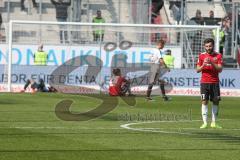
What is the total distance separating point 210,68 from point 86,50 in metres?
19.1

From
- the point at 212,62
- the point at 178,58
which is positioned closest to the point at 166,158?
the point at 212,62

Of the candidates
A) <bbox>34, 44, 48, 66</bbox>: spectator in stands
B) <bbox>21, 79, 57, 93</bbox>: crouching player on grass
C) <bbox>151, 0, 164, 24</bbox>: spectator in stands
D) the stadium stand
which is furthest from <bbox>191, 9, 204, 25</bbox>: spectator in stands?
<bbox>21, 79, 57, 93</bbox>: crouching player on grass

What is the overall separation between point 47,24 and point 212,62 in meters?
19.1

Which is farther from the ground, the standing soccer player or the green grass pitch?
the standing soccer player

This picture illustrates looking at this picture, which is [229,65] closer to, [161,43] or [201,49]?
[201,49]

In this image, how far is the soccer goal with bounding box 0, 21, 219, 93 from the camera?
34.5m

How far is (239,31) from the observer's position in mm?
41094

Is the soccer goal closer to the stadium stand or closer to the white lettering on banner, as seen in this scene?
the white lettering on banner

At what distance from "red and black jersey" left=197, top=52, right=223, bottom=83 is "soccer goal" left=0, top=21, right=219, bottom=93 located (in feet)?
54.2

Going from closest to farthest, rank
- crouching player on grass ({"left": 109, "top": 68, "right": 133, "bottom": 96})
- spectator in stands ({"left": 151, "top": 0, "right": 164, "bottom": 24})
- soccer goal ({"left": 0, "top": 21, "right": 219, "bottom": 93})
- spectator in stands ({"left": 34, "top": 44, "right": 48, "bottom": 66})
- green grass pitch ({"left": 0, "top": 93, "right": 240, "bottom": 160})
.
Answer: green grass pitch ({"left": 0, "top": 93, "right": 240, "bottom": 160})
crouching player on grass ({"left": 109, "top": 68, "right": 133, "bottom": 96})
soccer goal ({"left": 0, "top": 21, "right": 219, "bottom": 93})
spectator in stands ({"left": 34, "top": 44, "right": 48, "bottom": 66})
spectator in stands ({"left": 151, "top": 0, "right": 164, "bottom": 24})

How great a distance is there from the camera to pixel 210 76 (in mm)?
17828

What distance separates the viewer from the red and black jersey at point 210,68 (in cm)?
1759

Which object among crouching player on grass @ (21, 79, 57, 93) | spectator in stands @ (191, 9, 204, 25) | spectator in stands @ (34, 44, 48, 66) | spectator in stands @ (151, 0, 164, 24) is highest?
spectator in stands @ (151, 0, 164, 24)

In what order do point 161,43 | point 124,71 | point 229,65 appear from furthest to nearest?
point 229,65
point 124,71
point 161,43
